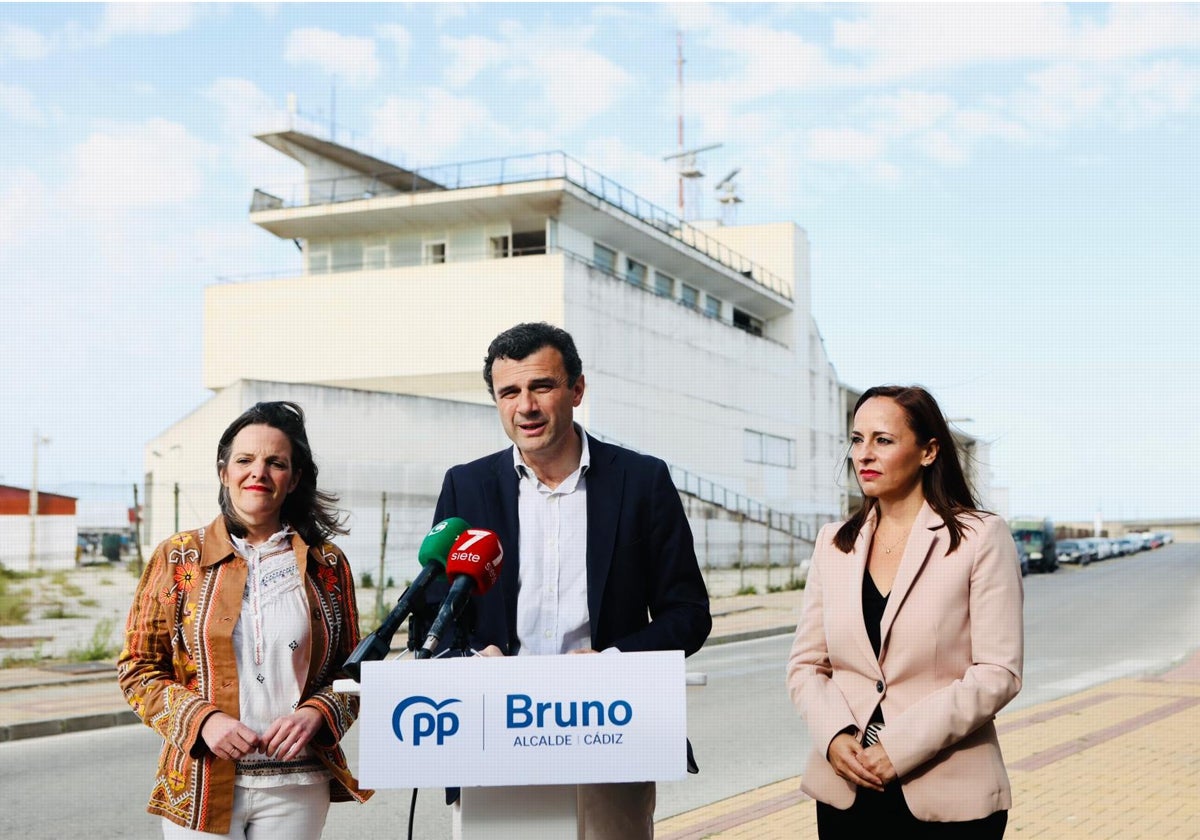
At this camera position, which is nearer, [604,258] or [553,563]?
[553,563]

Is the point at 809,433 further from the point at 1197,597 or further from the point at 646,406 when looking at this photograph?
the point at 1197,597

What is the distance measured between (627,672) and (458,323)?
38822mm

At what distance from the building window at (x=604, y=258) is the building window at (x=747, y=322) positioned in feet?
37.4

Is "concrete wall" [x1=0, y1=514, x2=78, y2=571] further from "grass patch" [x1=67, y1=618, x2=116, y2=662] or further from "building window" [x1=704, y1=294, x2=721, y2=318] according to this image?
"building window" [x1=704, y1=294, x2=721, y2=318]

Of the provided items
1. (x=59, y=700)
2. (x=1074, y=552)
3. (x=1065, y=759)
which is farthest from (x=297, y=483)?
(x=1074, y=552)

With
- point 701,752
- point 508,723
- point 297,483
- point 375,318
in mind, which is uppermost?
point 375,318

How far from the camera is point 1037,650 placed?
731 inches

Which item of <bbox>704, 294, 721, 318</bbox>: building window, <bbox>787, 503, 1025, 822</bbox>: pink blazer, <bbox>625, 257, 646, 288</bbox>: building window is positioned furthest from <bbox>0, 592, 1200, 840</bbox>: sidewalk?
<bbox>704, 294, 721, 318</bbox>: building window

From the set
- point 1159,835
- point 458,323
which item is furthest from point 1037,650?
point 458,323

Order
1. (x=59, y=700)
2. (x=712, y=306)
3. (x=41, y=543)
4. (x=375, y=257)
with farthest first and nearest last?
(x=712, y=306), (x=375, y=257), (x=41, y=543), (x=59, y=700)

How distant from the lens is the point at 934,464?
3.75 m

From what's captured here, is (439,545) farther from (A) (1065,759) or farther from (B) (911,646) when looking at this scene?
(A) (1065,759)

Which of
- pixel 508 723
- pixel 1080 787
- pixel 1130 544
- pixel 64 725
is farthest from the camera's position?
pixel 1130 544

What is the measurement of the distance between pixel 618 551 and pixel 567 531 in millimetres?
155
